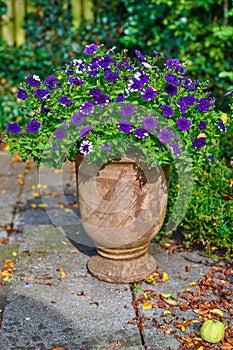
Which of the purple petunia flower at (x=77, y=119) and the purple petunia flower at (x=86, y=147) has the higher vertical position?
the purple petunia flower at (x=77, y=119)

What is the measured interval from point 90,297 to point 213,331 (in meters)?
→ 0.78

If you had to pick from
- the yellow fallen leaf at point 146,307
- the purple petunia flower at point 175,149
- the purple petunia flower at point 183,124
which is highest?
the purple petunia flower at point 183,124

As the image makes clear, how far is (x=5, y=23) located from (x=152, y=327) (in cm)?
459

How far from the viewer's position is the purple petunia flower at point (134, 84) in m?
2.74

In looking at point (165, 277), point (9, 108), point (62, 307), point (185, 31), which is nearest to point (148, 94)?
point (165, 277)

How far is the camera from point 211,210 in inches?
132

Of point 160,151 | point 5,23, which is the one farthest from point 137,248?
point 5,23

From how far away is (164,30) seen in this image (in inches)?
227

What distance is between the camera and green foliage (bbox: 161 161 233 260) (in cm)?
331

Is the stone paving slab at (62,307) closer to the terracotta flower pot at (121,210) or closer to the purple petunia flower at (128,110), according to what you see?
the terracotta flower pot at (121,210)

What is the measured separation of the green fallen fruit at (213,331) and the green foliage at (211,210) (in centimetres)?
77

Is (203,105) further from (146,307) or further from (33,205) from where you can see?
(33,205)

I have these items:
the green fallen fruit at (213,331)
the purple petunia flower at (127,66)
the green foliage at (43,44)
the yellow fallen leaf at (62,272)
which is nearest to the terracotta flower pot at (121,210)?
the yellow fallen leaf at (62,272)

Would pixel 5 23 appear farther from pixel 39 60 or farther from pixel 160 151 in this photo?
pixel 160 151
